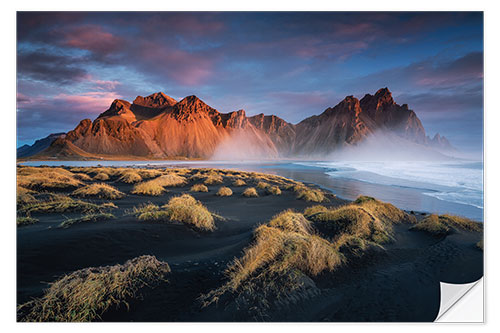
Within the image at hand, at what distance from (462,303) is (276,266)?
11.3 feet

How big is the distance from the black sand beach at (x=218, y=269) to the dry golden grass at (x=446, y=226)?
0.24 metres

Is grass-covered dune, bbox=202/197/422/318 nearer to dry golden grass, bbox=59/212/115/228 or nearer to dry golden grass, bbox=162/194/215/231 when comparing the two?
dry golden grass, bbox=162/194/215/231

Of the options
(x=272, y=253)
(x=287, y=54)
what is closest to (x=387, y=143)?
(x=287, y=54)

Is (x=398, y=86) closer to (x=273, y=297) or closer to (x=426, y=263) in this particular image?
(x=426, y=263)

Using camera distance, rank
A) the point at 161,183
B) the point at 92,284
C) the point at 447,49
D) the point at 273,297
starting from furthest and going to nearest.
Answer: the point at 161,183 < the point at 447,49 < the point at 273,297 < the point at 92,284

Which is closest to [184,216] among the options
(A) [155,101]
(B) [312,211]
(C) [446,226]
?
(B) [312,211]

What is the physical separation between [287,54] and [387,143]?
9.06 m

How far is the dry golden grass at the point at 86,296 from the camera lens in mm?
2625

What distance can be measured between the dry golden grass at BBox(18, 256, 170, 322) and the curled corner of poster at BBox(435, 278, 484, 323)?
15.0 feet

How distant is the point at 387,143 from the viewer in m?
12.4

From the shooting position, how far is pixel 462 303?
387cm

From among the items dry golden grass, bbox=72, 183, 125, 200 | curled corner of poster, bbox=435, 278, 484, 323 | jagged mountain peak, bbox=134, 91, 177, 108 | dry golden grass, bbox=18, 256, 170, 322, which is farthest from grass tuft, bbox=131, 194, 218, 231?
jagged mountain peak, bbox=134, 91, 177, 108

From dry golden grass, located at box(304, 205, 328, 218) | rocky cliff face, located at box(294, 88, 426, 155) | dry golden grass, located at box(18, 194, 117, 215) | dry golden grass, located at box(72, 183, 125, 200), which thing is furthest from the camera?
dry golden grass, located at box(72, 183, 125, 200)

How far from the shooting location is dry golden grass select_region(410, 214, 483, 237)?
5699 millimetres
